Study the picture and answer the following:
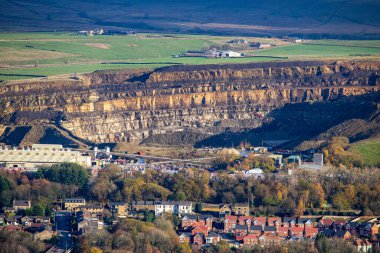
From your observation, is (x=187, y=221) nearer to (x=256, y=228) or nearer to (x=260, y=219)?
(x=256, y=228)

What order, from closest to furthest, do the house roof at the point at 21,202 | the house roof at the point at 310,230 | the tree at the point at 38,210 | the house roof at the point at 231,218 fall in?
the house roof at the point at 310,230, the house roof at the point at 231,218, the tree at the point at 38,210, the house roof at the point at 21,202

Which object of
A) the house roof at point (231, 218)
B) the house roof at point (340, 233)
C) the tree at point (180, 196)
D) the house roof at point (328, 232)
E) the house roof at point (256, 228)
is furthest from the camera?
the tree at point (180, 196)

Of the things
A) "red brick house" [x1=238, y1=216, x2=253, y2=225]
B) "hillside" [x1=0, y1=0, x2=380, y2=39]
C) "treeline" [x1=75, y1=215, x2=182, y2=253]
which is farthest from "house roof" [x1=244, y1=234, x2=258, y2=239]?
"hillside" [x1=0, y1=0, x2=380, y2=39]

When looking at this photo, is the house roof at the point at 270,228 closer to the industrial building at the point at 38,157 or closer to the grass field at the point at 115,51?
the industrial building at the point at 38,157

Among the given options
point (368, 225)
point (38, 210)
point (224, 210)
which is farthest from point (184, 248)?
point (38, 210)

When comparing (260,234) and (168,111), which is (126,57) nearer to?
(168,111)

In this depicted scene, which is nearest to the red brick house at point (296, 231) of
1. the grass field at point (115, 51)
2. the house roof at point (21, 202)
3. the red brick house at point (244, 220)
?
the red brick house at point (244, 220)
